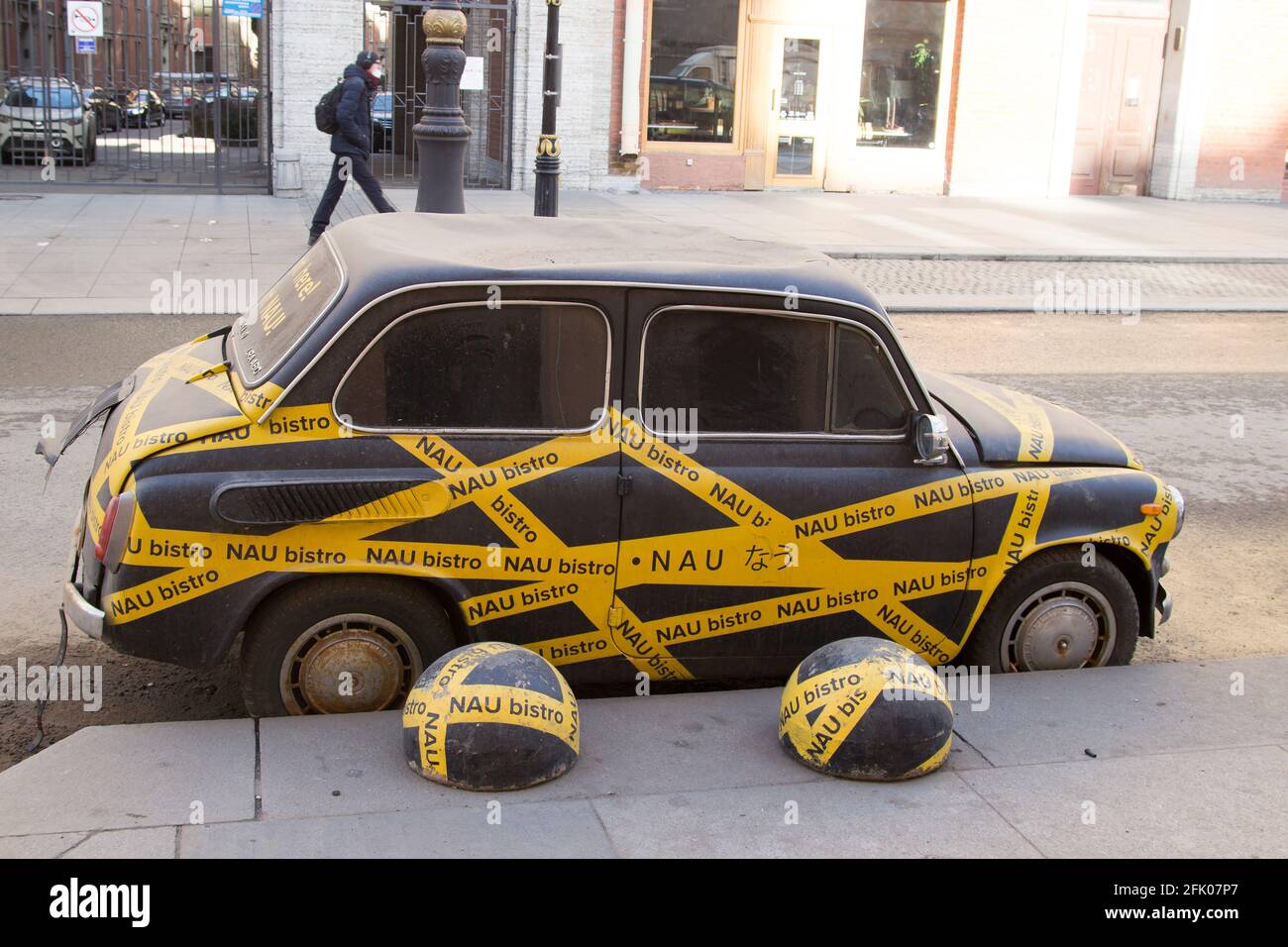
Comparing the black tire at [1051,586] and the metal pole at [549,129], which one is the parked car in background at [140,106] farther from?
the black tire at [1051,586]

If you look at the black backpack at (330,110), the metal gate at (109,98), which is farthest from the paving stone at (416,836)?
the metal gate at (109,98)

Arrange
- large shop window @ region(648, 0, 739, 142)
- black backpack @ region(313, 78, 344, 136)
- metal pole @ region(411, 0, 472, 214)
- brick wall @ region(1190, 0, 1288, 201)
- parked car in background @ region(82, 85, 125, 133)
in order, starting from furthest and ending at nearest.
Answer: brick wall @ region(1190, 0, 1288, 201), large shop window @ region(648, 0, 739, 142), parked car in background @ region(82, 85, 125, 133), black backpack @ region(313, 78, 344, 136), metal pole @ region(411, 0, 472, 214)

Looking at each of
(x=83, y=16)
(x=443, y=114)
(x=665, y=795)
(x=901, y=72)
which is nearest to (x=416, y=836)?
(x=665, y=795)

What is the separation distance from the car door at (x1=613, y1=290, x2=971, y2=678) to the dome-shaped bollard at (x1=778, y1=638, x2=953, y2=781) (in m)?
0.46

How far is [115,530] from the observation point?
14.5 ft

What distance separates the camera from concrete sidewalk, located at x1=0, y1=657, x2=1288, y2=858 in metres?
3.94

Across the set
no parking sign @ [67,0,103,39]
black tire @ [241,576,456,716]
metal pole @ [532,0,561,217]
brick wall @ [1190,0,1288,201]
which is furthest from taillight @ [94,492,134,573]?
brick wall @ [1190,0,1288,201]

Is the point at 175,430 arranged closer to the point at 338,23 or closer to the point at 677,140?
the point at 338,23

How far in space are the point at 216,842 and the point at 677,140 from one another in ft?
68.3

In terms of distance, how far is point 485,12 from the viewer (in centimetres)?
2245

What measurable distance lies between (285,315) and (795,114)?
65.7 ft

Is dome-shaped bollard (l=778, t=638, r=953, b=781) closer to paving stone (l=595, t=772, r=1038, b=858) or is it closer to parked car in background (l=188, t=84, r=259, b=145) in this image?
paving stone (l=595, t=772, r=1038, b=858)

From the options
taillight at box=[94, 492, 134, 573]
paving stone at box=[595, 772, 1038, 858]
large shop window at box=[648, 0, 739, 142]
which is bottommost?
paving stone at box=[595, 772, 1038, 858]

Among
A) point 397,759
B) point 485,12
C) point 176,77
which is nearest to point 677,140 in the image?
point 485,12
